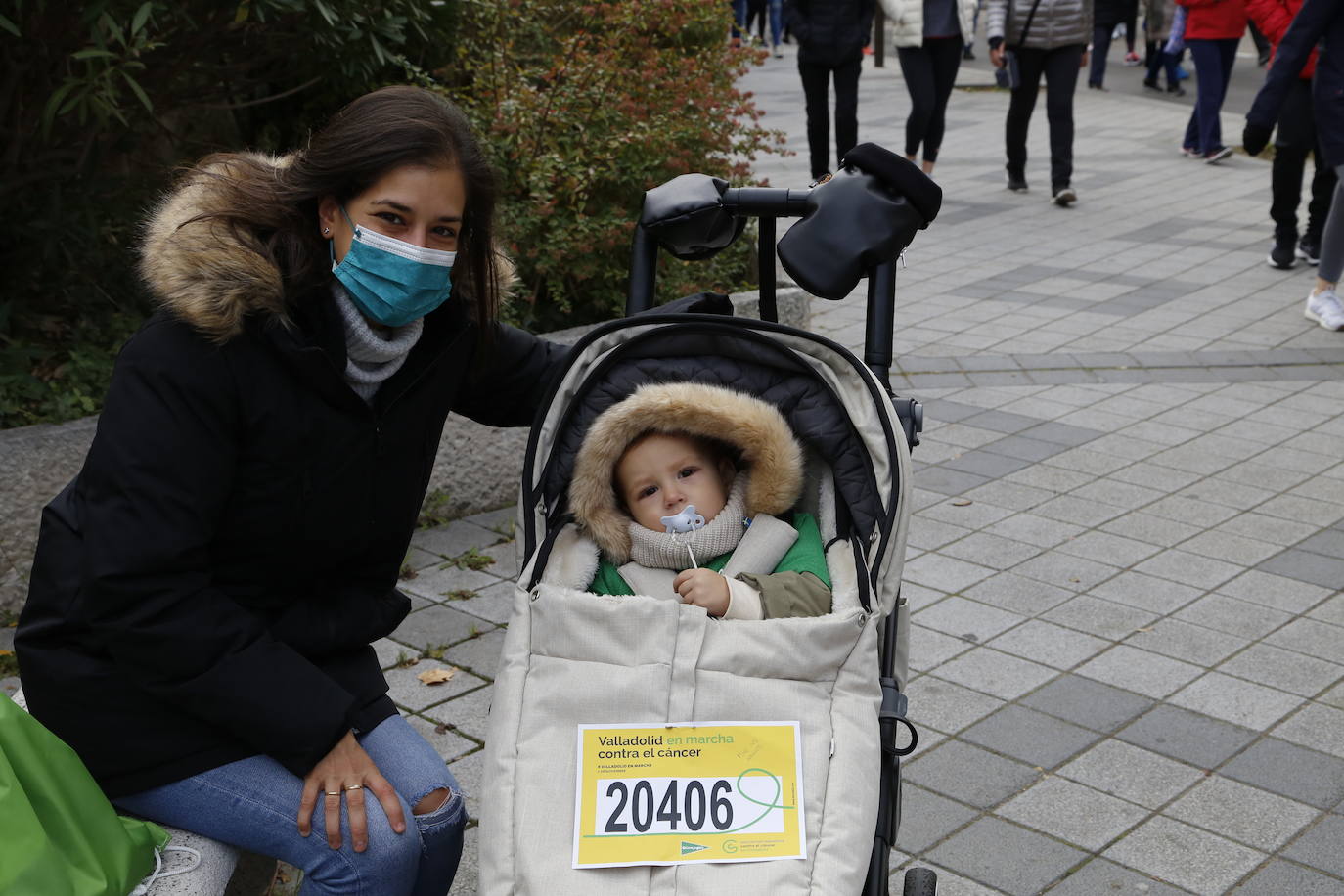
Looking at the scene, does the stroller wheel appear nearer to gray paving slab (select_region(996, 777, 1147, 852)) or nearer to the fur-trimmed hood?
gray paving slab (select_region(996, 777, 1147, 852))

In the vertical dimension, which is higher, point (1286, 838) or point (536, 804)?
point (536, 804)

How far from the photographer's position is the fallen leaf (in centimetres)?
417

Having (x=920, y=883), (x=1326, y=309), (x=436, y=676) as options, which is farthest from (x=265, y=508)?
(x=1326, y=309)

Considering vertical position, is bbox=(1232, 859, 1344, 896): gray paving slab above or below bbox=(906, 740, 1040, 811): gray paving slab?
above

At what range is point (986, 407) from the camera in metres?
6.82

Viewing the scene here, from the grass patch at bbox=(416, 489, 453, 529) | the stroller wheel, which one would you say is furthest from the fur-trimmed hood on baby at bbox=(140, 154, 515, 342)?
the grass patch at bbox=(416, 489, 453, 529)

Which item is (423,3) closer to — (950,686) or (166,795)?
(950,686)

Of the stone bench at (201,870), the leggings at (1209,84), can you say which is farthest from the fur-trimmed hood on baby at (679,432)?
the leggings at (1209,84)

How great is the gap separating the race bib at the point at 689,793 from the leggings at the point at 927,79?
9815 millimetres

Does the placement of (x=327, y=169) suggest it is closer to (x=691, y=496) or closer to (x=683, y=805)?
(x=691, y=496)

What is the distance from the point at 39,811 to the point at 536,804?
75 cm

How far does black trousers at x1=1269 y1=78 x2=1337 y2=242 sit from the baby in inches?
255

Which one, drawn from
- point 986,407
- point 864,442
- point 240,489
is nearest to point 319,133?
point 240,489

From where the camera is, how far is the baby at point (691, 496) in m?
2.76
